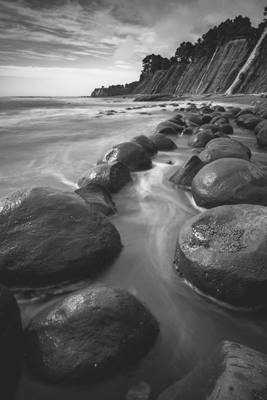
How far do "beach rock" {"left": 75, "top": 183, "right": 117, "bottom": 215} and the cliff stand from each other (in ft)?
101

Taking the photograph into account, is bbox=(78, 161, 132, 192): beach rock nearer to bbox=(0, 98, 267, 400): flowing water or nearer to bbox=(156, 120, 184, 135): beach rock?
bbox=(0, 98, 267, 400): flowing water

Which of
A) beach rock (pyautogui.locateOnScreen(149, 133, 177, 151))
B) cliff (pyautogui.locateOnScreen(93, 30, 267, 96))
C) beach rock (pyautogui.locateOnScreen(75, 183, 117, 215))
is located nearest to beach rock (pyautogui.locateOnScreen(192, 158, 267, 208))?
beach rock (pyautogui.locateOnScreen(75, 183, 117, 215))

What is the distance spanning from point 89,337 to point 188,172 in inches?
137

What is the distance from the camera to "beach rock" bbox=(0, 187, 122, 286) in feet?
8.00

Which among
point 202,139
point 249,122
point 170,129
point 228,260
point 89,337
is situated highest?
point 249,122

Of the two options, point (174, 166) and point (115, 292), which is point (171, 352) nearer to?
point (115, 292)

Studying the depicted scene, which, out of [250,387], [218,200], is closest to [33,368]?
[250,387]

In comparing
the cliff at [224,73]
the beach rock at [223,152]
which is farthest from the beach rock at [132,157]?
the cliff at [224,73]

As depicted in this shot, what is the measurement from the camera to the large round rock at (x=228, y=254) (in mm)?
2127

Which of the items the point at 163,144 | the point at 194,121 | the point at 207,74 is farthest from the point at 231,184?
the point at 207,74

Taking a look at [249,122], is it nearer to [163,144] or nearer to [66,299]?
[163,144]

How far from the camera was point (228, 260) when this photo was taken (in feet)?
7.25

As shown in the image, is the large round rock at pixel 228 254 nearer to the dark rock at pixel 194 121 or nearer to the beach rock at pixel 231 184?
the beach rock at pixel 231 184

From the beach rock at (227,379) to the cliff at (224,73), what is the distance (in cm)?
3278
